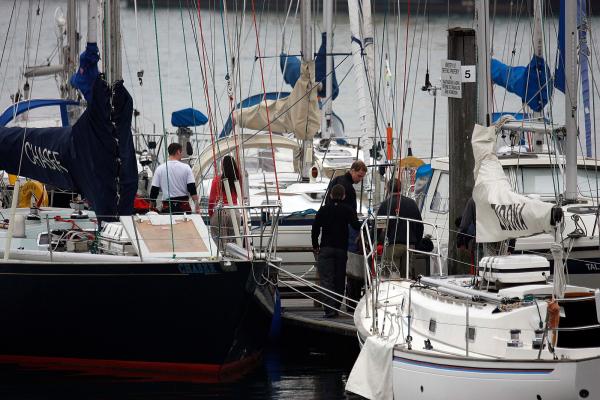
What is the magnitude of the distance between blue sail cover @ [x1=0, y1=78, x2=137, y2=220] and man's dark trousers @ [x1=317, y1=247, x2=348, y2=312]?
2.10m

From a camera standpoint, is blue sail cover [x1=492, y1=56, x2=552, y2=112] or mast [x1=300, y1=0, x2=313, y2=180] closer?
mast [x1=300, y1=0, x2=313, y2=180]

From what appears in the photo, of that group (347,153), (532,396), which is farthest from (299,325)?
(347,153)

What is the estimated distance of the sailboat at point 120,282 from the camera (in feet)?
39.8

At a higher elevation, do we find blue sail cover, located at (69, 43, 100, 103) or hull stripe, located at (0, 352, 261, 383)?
blue sail cover, located at (69, 43, 100, 103)

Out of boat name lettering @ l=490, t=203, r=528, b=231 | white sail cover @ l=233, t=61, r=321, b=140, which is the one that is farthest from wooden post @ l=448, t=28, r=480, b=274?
white sail cover @ l=233, t=61, r=321, b=140

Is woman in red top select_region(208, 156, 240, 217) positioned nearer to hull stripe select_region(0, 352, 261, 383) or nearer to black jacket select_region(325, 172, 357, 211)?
black jacket select_region(325, 172, 357, 211)

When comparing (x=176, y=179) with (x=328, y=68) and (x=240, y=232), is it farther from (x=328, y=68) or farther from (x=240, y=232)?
(x=328, y=68)

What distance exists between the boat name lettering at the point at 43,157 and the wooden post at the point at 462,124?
4.10m

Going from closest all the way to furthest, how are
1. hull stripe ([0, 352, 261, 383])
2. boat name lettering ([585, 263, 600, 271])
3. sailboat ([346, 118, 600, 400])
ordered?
sailboat ([346, 118, 600, 400]) → hull stripe ([0, 352, 261, 383]) → boat name lettering ([585, 263, 600, 271])

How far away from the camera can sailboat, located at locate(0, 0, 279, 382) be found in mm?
12133

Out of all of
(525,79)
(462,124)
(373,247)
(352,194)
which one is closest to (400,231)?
(352,194)

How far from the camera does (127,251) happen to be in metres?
12.5

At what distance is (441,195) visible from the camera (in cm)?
1614

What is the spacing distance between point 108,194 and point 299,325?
258 centimetres
